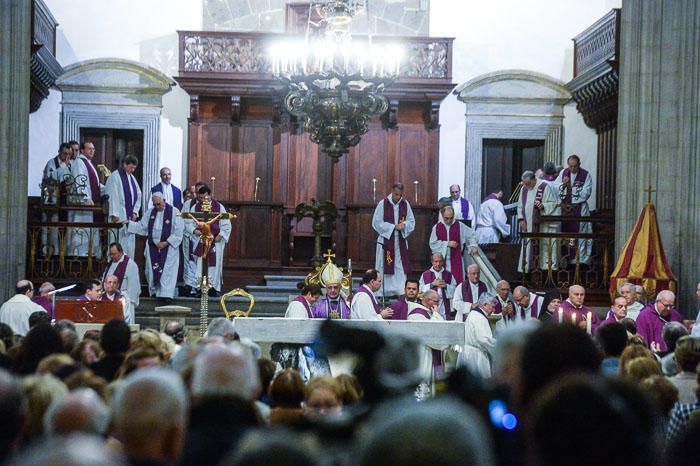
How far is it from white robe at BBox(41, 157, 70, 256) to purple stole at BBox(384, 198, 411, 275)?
4.26m

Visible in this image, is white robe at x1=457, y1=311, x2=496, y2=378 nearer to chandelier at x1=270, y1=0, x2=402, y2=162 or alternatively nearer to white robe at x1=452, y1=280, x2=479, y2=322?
white robe at x1=452, y1=280, x2=479, y2=322

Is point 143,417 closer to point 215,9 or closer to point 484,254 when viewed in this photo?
point 484,254

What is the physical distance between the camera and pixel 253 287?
51.4ft

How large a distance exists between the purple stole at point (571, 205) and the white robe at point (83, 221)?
6118 millimetres

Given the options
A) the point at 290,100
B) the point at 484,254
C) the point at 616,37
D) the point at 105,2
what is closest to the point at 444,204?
the point at 484,254

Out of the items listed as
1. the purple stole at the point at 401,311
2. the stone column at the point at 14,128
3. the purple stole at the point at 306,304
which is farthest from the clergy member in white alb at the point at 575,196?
the stone column at the point at 14,128

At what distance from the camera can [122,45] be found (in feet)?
61.4

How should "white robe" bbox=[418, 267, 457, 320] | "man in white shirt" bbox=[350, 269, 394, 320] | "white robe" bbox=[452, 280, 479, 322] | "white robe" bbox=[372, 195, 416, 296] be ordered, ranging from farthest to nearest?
"white robe" bbox=[372, 195, 416, 296], "white robe" bbox=[418, 267, 457, 320], "white robe" bbox=[452, 280, 479, 322], "man in white shirt" bbox=[350, 269, 394, 320]

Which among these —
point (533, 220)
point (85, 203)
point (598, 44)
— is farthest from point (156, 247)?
point (598, 44)

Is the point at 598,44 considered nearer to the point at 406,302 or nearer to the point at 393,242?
the point at 393,242

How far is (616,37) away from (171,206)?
21.7ft

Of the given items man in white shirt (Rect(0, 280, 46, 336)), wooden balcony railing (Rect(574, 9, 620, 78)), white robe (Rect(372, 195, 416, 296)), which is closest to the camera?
man in white shirt (Rect(0, 280, 46, 336))

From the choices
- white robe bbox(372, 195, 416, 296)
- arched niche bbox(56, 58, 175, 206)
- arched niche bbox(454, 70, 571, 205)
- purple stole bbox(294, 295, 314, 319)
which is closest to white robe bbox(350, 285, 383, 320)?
purple stole bbox(294, 295, 314, 319)

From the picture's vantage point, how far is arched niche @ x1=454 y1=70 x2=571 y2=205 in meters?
18.9
